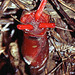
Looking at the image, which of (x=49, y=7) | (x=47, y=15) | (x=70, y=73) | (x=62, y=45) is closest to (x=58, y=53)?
(x=62, y=45)

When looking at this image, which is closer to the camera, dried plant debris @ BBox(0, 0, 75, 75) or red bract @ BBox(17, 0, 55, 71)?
red bract @ BBox(17, 0, 55, 71)

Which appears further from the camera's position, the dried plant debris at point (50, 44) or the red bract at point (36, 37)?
the dried plant debris at point (50, 44)

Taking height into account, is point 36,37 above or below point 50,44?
above

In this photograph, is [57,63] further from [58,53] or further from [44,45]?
[44,45]

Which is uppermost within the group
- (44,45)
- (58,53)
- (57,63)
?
(44,45)

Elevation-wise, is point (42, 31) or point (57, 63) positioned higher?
point (42, 31)

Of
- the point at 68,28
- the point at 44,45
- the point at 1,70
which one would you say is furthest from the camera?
the point at 1,70

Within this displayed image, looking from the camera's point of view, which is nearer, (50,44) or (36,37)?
(36,37)

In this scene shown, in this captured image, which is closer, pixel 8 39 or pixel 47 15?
pixel 47 15
